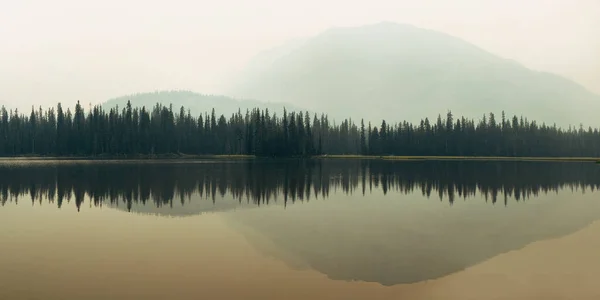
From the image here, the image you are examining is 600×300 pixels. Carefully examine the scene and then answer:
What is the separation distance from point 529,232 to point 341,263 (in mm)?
14741

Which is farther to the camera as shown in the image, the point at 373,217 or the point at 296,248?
the point at 373,217

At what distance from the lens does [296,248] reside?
23.1 m

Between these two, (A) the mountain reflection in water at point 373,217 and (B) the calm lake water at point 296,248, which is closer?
(B) the calm lake water at point 296,248

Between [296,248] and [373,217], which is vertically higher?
[373,217]

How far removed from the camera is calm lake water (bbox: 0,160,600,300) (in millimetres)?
16797

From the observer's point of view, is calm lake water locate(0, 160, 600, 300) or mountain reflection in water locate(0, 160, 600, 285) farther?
mountain reflection in water locate(0, 160, 600, 285)

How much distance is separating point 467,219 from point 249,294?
861 inches

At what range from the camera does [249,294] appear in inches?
626

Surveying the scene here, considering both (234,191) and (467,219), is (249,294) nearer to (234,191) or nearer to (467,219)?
(467,219)

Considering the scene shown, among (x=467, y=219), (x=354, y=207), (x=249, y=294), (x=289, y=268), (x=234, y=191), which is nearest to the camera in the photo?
(x=249, y=294)

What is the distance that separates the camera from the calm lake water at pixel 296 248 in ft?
55.1

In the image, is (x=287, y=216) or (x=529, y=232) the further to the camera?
(x=287, y=216)

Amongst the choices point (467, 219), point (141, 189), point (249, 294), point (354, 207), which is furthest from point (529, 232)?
point (141, 189)

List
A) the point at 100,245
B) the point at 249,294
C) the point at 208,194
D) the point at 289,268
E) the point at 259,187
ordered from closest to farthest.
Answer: the point at 249,294 < the point at 289,268 < the point at 100,245 < the point at 208,194 < the point at 259,187
